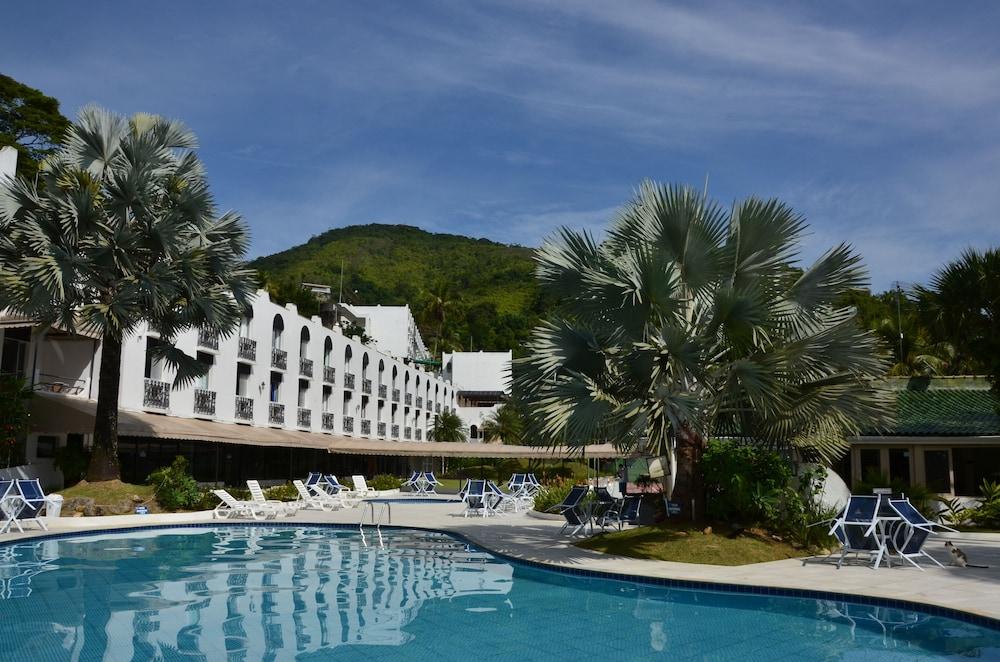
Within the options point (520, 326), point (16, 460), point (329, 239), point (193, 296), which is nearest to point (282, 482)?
point (16, 460)

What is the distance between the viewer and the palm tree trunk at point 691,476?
13.5 metres

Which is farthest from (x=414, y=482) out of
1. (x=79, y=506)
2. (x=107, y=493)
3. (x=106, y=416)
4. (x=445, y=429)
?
(x=445, y=429)

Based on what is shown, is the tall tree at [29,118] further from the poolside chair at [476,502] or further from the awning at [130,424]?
the poolside chair at [476,502]

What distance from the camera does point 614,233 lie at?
1397 centimetres

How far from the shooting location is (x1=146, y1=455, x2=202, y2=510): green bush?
21531 millimetres

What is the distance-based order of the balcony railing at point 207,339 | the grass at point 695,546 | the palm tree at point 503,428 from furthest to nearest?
the palm tree at point 503,428 → the balcony railing at point 207,339 → the grass at point 695,546

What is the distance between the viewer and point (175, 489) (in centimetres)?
2167

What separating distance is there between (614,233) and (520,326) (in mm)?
75104

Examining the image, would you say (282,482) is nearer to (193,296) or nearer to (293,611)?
(193,296)

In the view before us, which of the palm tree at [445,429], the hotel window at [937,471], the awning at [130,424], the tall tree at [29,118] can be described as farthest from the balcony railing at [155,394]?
the palm tree at [445,429]

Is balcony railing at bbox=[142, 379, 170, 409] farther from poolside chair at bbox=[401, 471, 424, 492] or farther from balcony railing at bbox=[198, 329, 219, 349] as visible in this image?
poolside chair at bbox=[401, 471, 424, 492]

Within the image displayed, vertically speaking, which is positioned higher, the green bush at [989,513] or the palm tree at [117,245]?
the palm tree at [117,245]

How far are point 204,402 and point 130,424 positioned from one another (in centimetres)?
640

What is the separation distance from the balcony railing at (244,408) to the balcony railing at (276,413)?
1.64m
